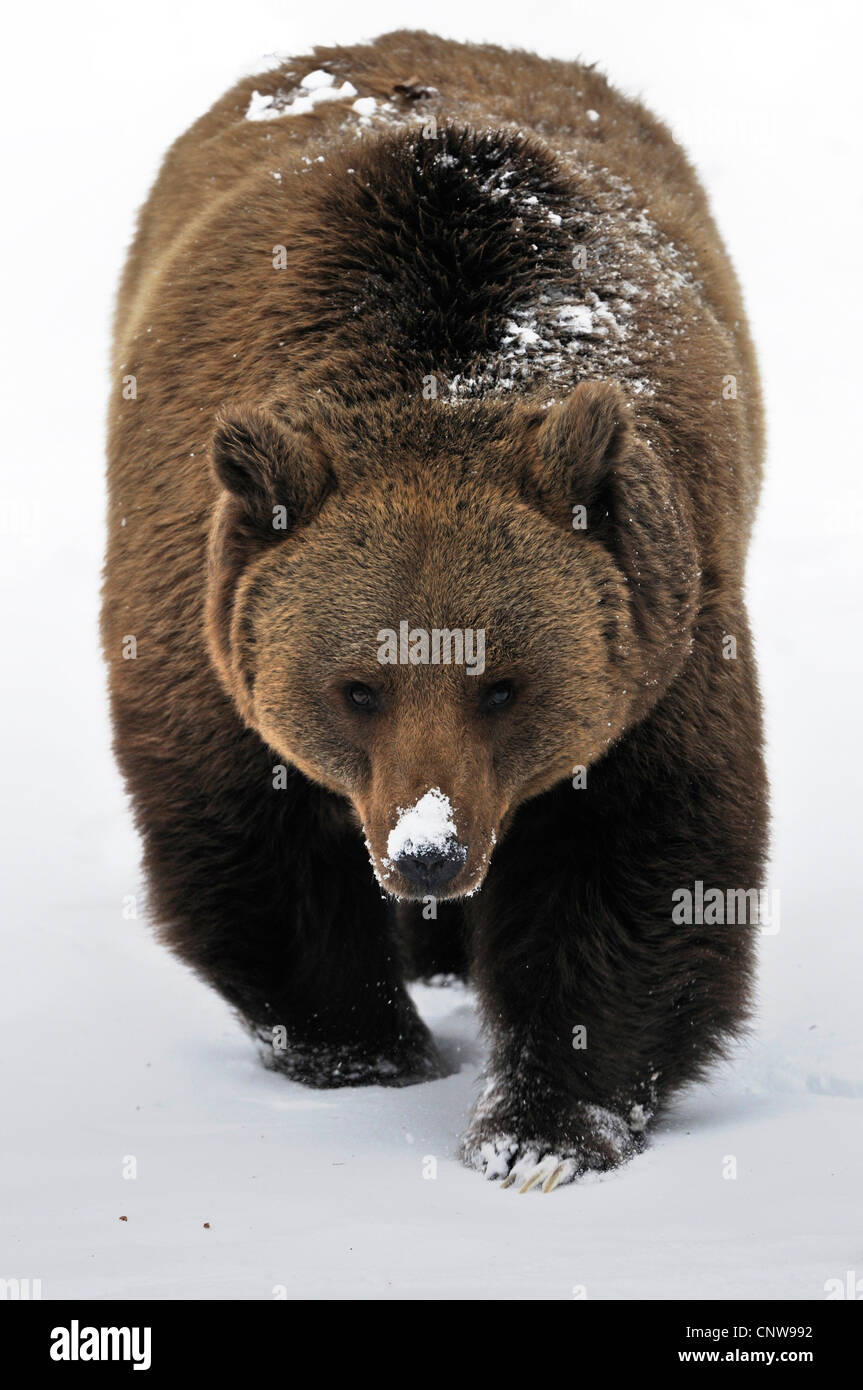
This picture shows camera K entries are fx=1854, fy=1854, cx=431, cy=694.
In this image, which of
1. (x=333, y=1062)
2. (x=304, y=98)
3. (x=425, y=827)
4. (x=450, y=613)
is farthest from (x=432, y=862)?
(x=304, y=98)

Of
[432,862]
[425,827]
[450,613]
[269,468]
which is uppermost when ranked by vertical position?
[269,468]

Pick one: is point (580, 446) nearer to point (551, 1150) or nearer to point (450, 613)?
point (450, 613)

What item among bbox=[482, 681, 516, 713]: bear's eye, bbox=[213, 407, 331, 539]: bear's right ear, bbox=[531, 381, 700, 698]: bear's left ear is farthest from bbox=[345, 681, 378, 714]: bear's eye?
bbox=[531, 381, 700, 698]: bear's left ear

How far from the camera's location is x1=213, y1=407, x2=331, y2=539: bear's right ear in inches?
236

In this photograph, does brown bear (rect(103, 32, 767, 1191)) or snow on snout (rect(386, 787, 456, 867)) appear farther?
brown bear (rect(103, 32, 767, 1191))

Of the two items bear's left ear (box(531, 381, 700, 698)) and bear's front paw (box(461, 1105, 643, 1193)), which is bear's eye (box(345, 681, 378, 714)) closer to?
bear's left ear (box(531, 381, 700, 698))

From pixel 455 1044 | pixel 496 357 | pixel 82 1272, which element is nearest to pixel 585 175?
pixel 496 357

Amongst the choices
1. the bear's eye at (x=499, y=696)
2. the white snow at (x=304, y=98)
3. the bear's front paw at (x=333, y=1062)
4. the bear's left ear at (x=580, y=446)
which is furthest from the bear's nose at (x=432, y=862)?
the white snow at (x=304, y=98)

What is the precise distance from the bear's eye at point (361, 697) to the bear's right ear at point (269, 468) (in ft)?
2.01

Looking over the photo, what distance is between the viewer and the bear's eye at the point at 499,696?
5910 millimetres

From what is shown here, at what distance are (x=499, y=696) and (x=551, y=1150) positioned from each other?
174cm

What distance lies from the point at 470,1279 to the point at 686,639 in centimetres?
246

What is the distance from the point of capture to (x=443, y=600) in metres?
5.80

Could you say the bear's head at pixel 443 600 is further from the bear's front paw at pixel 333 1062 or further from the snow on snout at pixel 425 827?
the bear's front paw at pixel 333 1062
